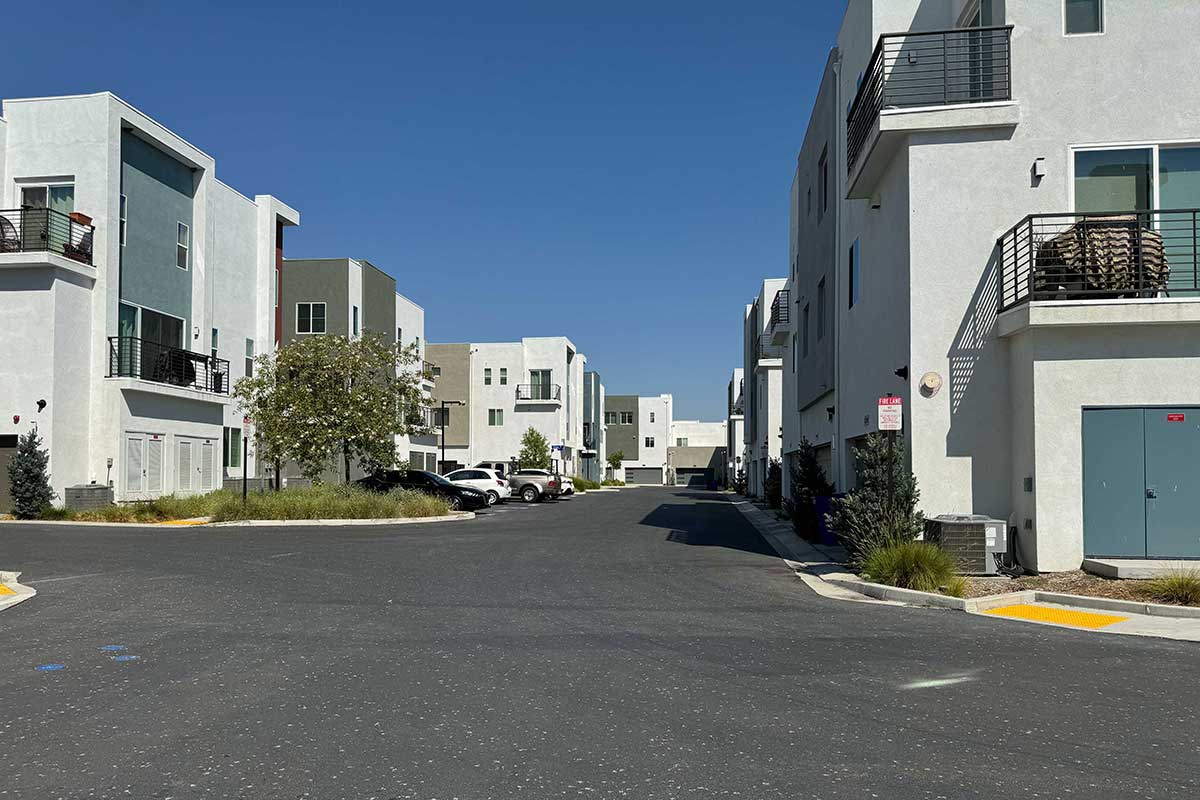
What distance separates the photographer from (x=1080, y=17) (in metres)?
15.4

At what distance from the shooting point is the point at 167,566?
16.0 metres

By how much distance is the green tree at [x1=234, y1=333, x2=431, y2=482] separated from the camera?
100.0 ft

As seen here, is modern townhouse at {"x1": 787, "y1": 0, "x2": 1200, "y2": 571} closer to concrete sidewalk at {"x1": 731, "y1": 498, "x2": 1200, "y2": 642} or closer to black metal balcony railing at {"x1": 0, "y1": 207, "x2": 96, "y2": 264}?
concrete sidewalk at {"x1": 731, "y1": 498, "x2": 1200, "y2": 642}

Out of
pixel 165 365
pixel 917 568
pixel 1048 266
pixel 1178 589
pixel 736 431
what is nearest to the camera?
pixel 1178 589

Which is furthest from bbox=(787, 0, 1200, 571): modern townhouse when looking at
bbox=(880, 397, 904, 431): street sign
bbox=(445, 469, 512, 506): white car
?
bbox=(445, 469, 512, 506): white car

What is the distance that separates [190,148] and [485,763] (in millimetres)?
31781

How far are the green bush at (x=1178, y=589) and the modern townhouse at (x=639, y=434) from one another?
342 feet

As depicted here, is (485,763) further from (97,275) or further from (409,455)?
(409,455)

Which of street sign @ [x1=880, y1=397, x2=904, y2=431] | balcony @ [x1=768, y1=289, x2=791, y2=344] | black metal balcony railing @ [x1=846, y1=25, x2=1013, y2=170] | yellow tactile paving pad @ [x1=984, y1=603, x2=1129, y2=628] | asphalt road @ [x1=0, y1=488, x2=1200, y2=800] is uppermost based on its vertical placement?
black metal balcony railing @ [x1=846, y1=25, x2=1013, y2=170]

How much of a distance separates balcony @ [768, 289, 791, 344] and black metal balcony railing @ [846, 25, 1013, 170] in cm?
1997

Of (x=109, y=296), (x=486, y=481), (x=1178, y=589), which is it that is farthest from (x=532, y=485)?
(x=1178, y=589)

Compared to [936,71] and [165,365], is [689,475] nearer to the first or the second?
[165,365]

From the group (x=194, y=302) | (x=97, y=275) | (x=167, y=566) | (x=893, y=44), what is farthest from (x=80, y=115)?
(x=893, y=44)

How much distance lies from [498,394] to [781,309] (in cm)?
3662
